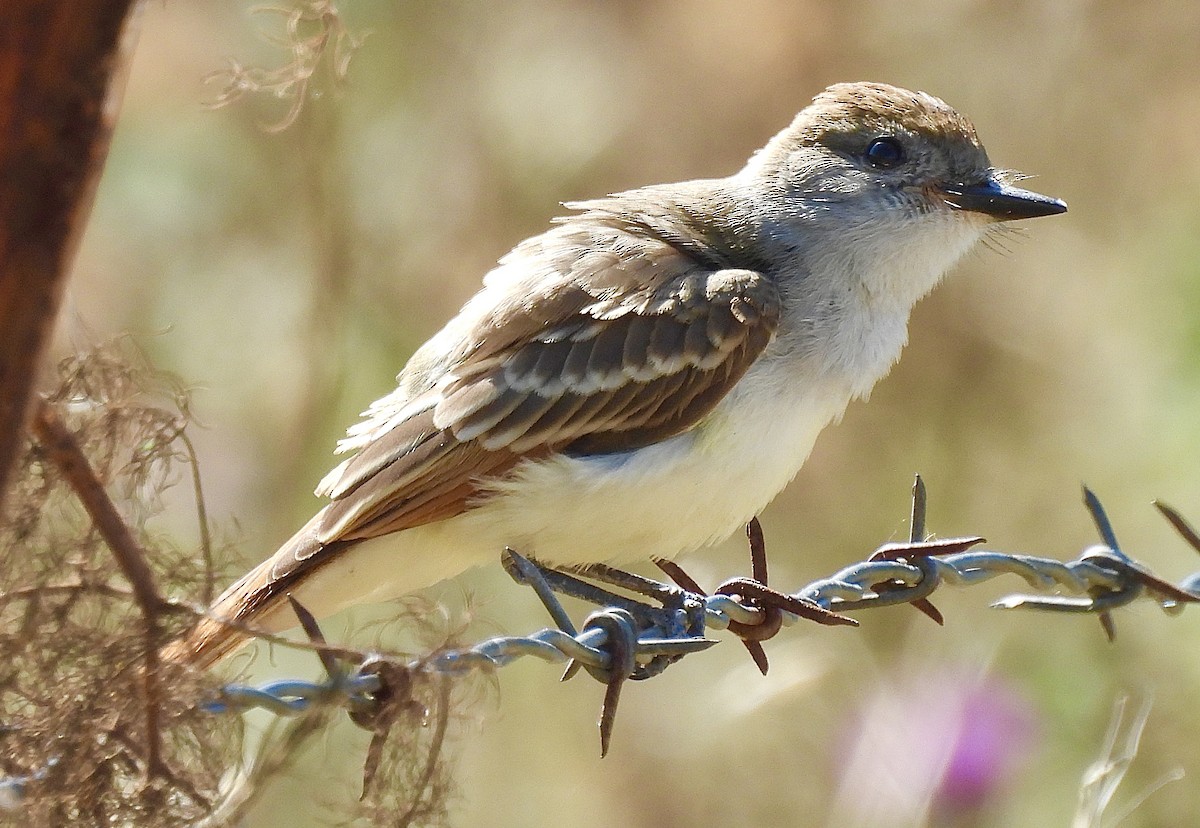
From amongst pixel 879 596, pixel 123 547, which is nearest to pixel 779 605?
pixel 879 596

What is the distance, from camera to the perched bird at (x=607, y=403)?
156 inches

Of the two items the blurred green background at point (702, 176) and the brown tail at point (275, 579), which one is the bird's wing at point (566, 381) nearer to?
the brown tail at point (275, 579)

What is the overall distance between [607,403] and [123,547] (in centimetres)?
191

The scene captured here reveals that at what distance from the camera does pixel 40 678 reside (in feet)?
8.36

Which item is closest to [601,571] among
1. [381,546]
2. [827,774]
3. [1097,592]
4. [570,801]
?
[381,546]

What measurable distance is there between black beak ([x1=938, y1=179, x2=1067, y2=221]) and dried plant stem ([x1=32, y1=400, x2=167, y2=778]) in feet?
10.2

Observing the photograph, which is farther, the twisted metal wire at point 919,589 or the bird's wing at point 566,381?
the bird's wing at point 566,381

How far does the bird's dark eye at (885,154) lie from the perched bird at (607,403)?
26 cm


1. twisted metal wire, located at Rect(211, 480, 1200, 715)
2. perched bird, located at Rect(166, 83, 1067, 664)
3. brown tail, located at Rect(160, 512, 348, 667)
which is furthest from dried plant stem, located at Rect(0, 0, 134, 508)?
perched bird, located at Rect(166, 83, 1067, 664)

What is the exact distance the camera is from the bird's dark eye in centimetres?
468

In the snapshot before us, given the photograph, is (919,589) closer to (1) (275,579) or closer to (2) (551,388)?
(2) (551,388)

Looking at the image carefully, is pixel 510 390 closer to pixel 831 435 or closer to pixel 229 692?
pixel 229 692

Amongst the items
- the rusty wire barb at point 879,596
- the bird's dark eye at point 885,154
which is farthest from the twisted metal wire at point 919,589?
the bird's dark eye at point 885,154

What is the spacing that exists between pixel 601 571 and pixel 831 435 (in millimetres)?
3030
